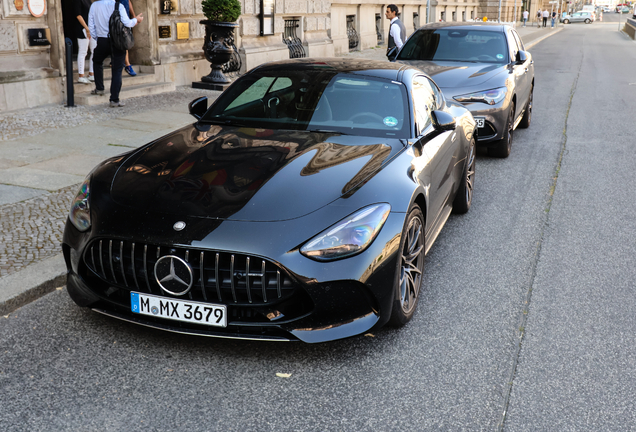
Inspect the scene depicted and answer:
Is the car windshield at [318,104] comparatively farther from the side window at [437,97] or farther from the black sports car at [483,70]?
the black sports car at [483,70]

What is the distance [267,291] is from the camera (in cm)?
313

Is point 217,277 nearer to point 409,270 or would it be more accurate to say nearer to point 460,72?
point 409,270

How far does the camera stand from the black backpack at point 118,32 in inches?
407

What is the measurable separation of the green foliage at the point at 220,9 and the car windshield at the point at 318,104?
9.26m

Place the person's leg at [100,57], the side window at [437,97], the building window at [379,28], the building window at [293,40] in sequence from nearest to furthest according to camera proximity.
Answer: the side window at [437,97] → the person's leg at [100,57] → the building window at [293,40] → the building window at [379,28]

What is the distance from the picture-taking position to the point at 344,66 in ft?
16.6

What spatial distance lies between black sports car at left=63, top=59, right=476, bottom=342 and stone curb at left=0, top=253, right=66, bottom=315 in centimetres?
59

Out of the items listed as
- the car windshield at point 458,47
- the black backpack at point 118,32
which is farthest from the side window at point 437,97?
the black backpack at point 118,32

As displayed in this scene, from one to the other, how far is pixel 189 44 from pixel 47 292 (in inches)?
452

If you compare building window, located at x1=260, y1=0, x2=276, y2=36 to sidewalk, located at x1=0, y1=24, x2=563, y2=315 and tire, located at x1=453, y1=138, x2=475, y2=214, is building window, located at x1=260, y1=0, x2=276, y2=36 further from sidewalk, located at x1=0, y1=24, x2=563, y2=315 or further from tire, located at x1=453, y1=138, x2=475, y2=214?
tire, located at x1=453, y1=138, x2=475, y2=214

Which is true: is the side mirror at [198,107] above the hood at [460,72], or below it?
below

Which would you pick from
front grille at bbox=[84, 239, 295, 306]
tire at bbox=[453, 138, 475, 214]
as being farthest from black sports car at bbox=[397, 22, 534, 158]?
front grille at bbox=[84, 239, 295, 306]

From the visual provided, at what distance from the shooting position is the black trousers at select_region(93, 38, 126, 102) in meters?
10.7

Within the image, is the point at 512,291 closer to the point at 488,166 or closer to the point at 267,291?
the point at 267,291
